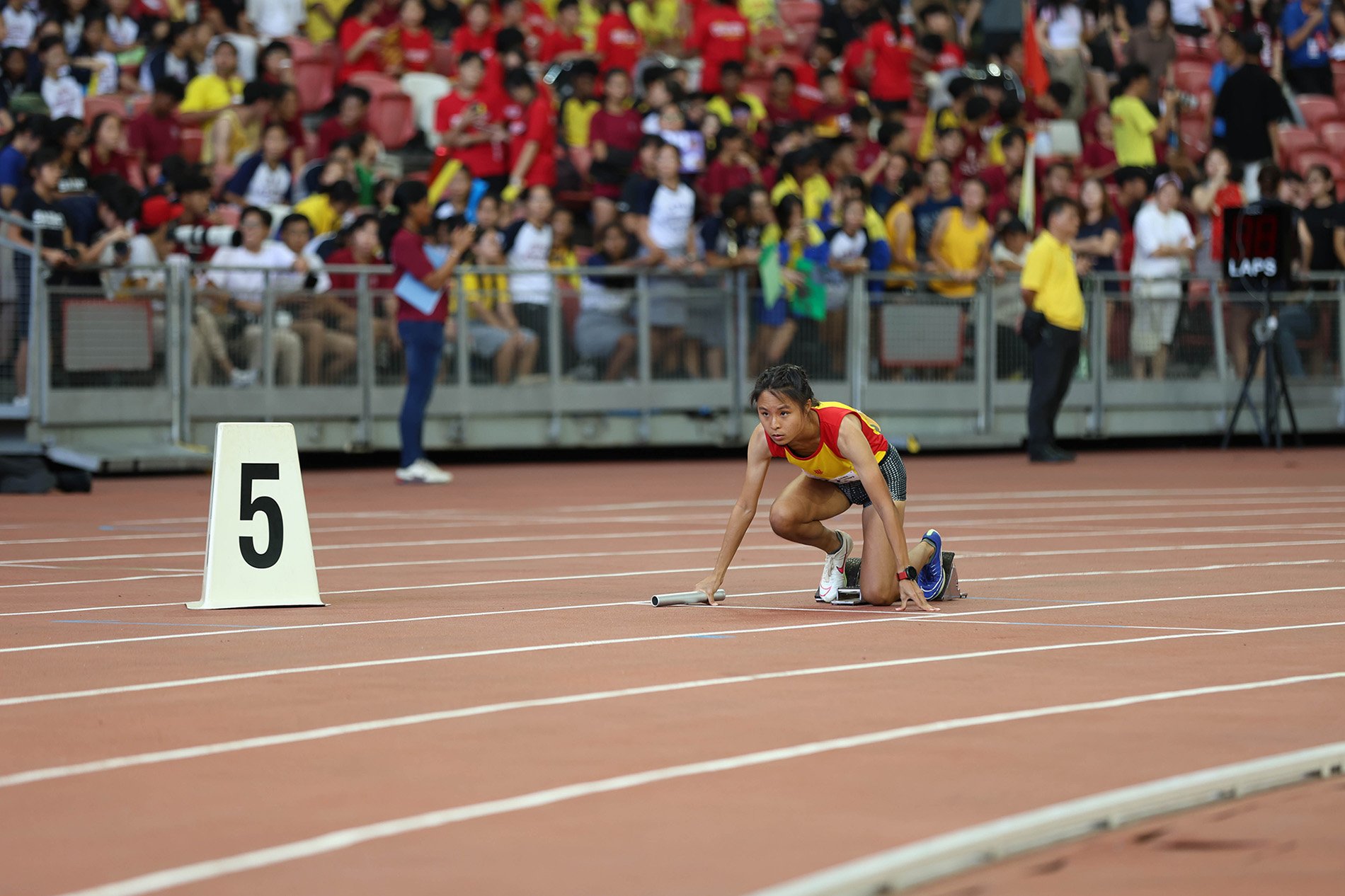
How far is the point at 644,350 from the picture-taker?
1995cm

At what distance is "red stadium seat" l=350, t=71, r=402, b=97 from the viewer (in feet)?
72.6

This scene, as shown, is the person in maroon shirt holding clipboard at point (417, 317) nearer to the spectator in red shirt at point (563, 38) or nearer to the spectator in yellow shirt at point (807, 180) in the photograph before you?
the spectator in yellow shirt at point (807, 180)

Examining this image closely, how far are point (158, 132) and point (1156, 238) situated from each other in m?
10.4

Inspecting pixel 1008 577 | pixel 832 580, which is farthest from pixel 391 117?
pixel 832 580

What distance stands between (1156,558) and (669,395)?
9.31 meters

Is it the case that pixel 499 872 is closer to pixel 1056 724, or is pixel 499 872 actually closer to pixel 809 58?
pixel 1056 724

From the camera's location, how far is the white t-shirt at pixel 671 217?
19922mm

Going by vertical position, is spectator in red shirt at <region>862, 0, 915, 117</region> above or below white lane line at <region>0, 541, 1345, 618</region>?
above

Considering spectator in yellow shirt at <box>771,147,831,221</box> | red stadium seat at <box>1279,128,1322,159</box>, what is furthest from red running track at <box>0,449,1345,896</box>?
red stadium seat at <box>1279,128,1322,159</box>

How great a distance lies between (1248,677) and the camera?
6.94m

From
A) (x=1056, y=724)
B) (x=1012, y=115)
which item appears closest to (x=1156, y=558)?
(x=1056, y=724)

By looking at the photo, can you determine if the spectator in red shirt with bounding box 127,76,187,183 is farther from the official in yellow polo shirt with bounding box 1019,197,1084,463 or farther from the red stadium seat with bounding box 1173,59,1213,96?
the red stadium seat with bounding box 1173,59,1213,96

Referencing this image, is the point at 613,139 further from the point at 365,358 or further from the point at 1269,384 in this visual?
the point at 1269,384

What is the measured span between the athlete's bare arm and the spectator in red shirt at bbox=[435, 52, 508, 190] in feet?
41.5
